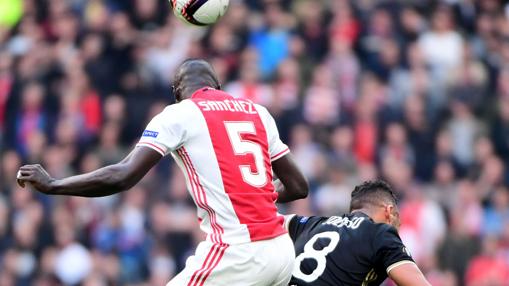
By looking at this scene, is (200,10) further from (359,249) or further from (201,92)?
(359,249)

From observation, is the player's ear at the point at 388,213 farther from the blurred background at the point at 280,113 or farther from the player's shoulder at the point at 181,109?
the blurred background at the point at 280,113

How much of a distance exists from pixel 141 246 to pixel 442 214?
3630 mm

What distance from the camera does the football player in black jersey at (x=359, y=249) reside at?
8133 mm

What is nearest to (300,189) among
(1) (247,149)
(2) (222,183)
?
(1) (247,149)

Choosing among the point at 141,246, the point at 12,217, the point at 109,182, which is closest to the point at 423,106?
the point at 141,246

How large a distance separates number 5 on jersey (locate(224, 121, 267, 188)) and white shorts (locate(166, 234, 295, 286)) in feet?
1.20

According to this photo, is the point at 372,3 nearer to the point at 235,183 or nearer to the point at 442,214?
the point at 442,214

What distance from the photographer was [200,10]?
869 cm

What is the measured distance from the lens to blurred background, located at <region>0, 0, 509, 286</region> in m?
15.8

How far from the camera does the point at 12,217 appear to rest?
1622cm

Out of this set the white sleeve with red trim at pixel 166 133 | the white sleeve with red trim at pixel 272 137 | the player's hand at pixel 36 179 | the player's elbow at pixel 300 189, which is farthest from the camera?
the player's elbow at pixel 300 189

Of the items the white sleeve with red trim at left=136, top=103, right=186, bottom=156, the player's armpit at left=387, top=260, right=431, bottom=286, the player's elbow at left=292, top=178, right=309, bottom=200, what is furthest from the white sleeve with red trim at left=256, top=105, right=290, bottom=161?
the player's armpit at left=387, top=260, right=431, bottom=286

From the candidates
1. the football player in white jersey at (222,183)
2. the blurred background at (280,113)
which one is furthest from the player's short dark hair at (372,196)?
the blurred background at (280,113)

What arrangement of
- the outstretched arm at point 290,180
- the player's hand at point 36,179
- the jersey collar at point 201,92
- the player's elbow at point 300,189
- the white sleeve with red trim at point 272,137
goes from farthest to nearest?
the player's elbow at point 300,189, the outstretched arm at point 290,180, the white sleeve with red trim at point 272,137, the jersey collar at point 201,92, the player's hand at point 36,179
